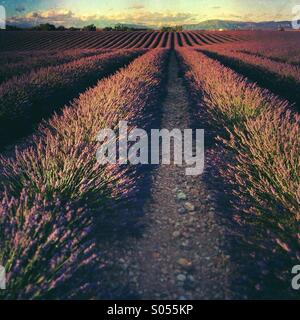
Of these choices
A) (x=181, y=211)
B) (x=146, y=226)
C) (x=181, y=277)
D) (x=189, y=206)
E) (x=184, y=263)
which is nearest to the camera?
(x=181, y=277)

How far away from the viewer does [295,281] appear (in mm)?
2500

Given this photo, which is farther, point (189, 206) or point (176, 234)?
point (189, 206)

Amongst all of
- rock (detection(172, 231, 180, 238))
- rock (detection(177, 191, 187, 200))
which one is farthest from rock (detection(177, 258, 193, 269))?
rock (detection(177, 191, 187, 200))

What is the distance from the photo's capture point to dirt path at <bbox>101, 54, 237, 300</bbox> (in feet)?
8.79

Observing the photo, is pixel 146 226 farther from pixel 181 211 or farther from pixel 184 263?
pixel 184 263

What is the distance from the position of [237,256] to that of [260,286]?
0.41 metres

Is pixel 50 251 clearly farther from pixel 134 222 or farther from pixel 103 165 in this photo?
pixel 103 165

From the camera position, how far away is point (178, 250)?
10.3 ft

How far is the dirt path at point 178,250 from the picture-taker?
268 cm

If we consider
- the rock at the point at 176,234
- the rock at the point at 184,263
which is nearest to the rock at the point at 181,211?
the rock at the point at 176,234

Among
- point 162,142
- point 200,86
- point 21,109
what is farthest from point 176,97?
point 21,109

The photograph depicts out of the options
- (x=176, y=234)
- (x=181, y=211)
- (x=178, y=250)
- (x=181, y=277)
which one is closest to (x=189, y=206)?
(x=181, y=211)

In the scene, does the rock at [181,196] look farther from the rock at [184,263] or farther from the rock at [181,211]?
the rock at [184,263]

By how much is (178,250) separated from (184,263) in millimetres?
189
